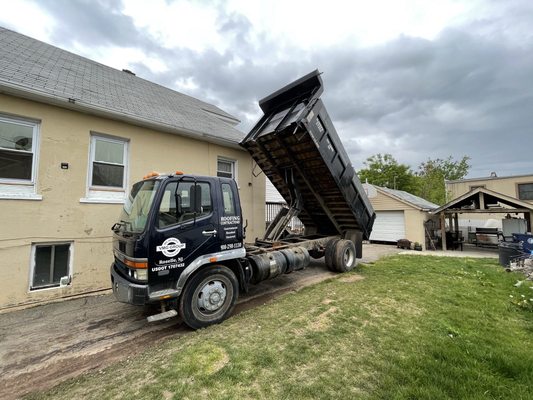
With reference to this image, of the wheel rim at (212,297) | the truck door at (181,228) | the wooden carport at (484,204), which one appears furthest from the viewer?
the wooden carport at (484,204)

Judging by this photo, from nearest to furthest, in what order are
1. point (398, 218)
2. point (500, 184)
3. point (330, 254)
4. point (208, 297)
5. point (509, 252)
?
1. point (208, 297)
2. point (330, 254)
3. point (509, 252)
4. point (398, 218)
5. point (500, 184)

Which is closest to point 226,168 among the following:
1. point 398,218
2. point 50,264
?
point 50,264

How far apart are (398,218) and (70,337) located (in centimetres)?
1723

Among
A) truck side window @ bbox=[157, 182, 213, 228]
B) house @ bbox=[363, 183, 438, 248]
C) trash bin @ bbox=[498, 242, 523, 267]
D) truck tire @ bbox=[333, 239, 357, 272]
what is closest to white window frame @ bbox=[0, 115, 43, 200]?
truck side window @ bbox=[157, 182, 213, 228]

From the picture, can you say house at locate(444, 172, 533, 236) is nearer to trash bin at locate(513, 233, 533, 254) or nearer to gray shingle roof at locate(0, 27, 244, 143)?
trash bin at locate(513, 233, 533, 254)

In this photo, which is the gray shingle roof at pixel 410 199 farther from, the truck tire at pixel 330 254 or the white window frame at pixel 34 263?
the white window frame at pixel 34 263

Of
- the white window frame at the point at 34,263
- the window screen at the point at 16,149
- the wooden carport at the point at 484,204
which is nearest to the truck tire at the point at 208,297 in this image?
the white window frame at the point at 34,263

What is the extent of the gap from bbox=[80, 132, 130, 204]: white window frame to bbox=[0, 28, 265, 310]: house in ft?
0.07

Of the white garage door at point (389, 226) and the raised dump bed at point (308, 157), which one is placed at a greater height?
the raised dump bed at point (308, 157)

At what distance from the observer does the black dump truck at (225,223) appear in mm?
3811

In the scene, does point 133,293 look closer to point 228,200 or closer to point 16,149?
point 228,200

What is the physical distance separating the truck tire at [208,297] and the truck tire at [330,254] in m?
3.81

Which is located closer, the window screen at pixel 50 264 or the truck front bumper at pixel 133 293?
the truck front bumper at pixel 133 293

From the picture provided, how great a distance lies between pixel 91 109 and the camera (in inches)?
237
